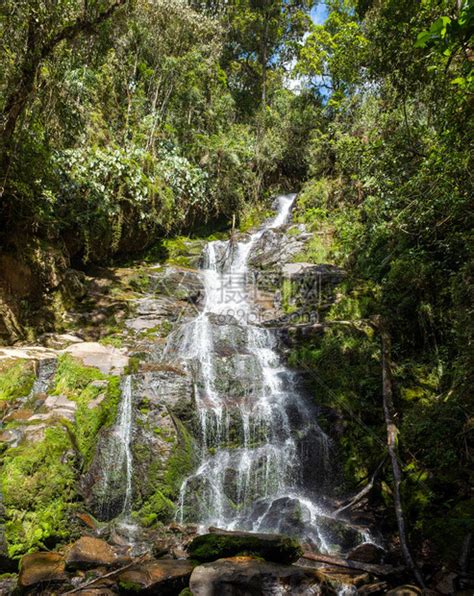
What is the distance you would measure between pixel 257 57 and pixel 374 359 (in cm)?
2421

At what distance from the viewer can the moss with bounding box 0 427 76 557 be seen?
17.5 ft

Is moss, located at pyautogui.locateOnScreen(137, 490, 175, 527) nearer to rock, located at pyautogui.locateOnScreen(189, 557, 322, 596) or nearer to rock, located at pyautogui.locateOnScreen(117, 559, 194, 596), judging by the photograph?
rock, located at pyautogui.locateOnScreen(117, 559, 194, 596)

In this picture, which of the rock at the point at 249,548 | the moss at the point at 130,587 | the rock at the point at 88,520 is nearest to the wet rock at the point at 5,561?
the rock at the point at 88,520

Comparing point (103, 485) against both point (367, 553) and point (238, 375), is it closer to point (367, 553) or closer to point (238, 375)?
point (238, 375)

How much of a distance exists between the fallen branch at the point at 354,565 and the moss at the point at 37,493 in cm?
348

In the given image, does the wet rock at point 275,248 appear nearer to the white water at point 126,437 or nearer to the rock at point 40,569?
the white water at point 126,437

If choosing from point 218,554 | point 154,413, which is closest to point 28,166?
point 154,413

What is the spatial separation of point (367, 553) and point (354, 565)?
0.54 meters

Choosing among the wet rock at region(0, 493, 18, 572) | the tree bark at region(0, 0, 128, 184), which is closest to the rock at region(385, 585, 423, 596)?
the wet rock at region(0, 493, 18, 572)

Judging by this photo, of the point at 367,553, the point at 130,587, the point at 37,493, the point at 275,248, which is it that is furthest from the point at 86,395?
the point at 275,248

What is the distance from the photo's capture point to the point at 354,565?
4.77 metres

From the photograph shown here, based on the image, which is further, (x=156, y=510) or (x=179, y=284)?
(x=179, y=284)

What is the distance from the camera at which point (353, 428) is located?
767 cm

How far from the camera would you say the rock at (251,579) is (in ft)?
12.9
